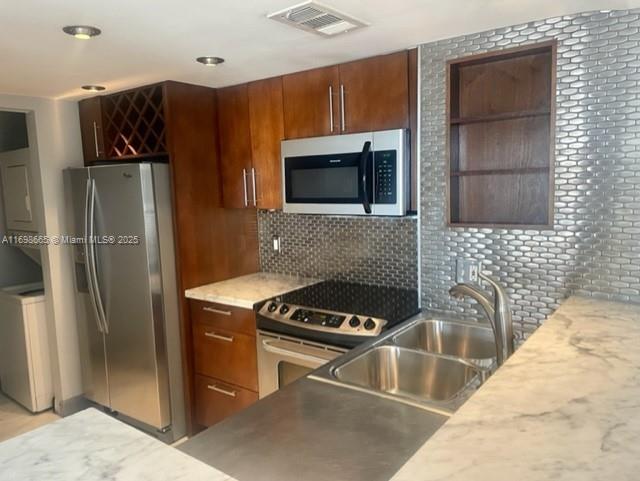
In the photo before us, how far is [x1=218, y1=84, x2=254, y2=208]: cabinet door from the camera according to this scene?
9.53 feet

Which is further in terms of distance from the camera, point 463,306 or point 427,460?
point 463,306

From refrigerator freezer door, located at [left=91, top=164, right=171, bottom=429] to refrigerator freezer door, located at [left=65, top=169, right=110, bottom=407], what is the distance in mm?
138

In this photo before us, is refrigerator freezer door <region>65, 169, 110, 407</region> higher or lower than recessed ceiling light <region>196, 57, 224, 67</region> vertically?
lower

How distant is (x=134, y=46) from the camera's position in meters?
2.05

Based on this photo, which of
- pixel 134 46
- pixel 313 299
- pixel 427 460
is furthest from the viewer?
pixel 313 299

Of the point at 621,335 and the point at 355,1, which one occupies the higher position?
the point at 355,1

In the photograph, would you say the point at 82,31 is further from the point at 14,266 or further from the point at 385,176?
the point at 14,266

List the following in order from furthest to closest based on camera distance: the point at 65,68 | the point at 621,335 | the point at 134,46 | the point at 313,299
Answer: the point at 313,299 < the point at 65,68 < the point at 134,46 < the point at 621,335

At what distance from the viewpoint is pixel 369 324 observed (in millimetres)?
2152

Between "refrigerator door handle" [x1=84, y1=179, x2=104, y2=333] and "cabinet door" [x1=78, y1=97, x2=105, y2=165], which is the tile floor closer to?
"refrigerator door handle" [x1=84, y1=179, x2=104, y2=333]

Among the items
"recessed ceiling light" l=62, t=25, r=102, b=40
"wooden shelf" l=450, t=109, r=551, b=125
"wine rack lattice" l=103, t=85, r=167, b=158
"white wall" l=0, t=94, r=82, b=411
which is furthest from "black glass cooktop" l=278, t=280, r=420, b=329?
"white wall" l=0, t=94, r=82, b=411

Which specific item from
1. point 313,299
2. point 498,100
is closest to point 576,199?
point 498,100

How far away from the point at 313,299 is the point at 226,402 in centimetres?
83

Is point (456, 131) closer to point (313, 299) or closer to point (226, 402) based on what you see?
point (313, 299)
